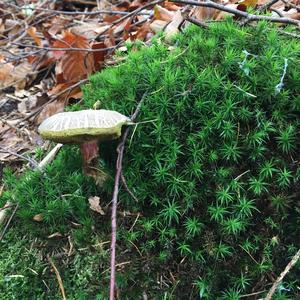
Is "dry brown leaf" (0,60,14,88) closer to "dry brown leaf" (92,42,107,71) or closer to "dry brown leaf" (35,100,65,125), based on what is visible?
→ "dry brown leaf" (35,100,65,125)

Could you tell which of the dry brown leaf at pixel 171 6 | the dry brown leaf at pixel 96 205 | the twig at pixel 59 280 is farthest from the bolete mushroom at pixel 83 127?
the dry brown leaf at pixel 171 6

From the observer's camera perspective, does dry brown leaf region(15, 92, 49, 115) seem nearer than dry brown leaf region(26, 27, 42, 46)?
Yes

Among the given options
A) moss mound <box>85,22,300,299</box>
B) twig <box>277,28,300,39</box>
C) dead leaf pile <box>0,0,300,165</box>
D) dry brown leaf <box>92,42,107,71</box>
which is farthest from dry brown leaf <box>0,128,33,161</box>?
twig <box>277,28,300,39</box>

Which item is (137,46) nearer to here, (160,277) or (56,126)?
(56,126)

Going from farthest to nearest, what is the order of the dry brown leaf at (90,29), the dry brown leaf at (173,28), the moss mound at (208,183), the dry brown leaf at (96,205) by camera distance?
the dry brown leaf at (90,29) < the dry brown leaf at (173,28) < the dry brown leaf at (96,205) < the moss mound at (208,183)

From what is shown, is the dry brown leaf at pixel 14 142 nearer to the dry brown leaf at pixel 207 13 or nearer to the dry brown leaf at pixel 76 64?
the dry brown leaf at pixel 76 64

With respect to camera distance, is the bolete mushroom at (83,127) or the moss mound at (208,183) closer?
the bolete mushroom at (83,127)
